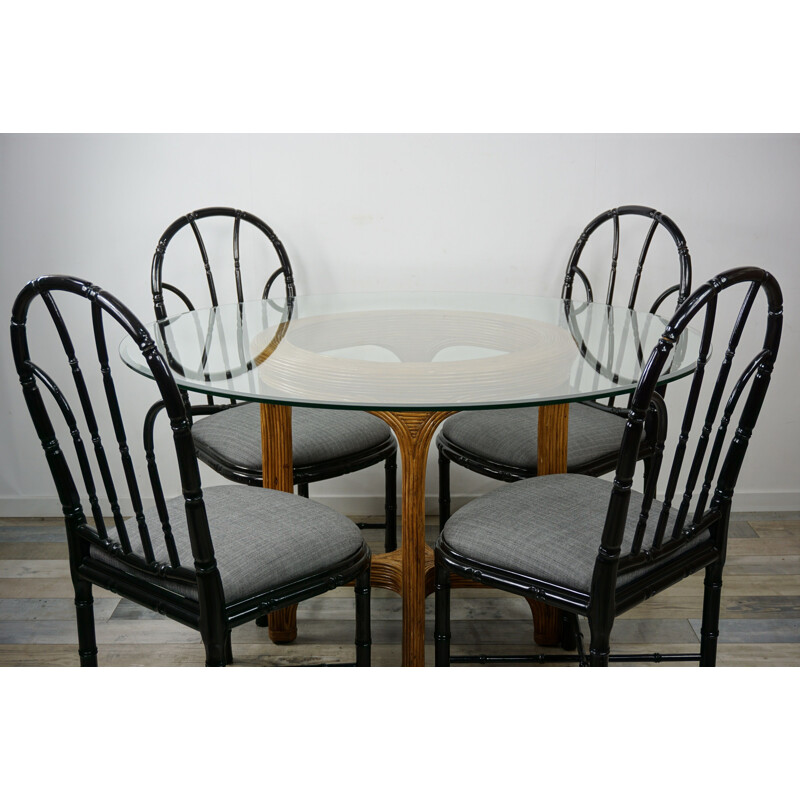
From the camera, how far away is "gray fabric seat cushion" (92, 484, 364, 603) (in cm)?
155

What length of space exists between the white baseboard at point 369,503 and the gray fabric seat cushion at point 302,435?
0.79 m

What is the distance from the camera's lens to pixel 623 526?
4.71 ft

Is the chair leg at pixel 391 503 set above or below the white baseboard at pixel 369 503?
above

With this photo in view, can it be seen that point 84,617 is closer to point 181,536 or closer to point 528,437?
point 181,536

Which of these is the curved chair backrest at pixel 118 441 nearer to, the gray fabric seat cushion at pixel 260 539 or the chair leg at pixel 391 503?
the gray fabric seat cushion at pixel 260 539

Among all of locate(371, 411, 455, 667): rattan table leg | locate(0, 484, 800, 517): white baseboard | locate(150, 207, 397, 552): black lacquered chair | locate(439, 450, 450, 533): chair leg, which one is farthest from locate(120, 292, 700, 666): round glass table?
locate(0, 484, 800, 517): white baseboard

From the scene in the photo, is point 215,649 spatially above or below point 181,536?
below

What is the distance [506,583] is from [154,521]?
2.27ft

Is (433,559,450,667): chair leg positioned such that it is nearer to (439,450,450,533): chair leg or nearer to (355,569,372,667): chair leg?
(355,569,372,667): chair leg

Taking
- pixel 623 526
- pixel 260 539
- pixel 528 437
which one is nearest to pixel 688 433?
pixel 623 526

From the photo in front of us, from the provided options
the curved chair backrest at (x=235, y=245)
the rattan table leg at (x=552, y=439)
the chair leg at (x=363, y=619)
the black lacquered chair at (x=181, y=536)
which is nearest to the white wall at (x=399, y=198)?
the curved chair backrest at (x=235, y=245)

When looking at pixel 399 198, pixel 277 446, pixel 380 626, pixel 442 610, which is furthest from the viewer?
pixel 399 198

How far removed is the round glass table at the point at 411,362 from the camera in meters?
1.62

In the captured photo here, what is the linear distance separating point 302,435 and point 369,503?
0.92 m
